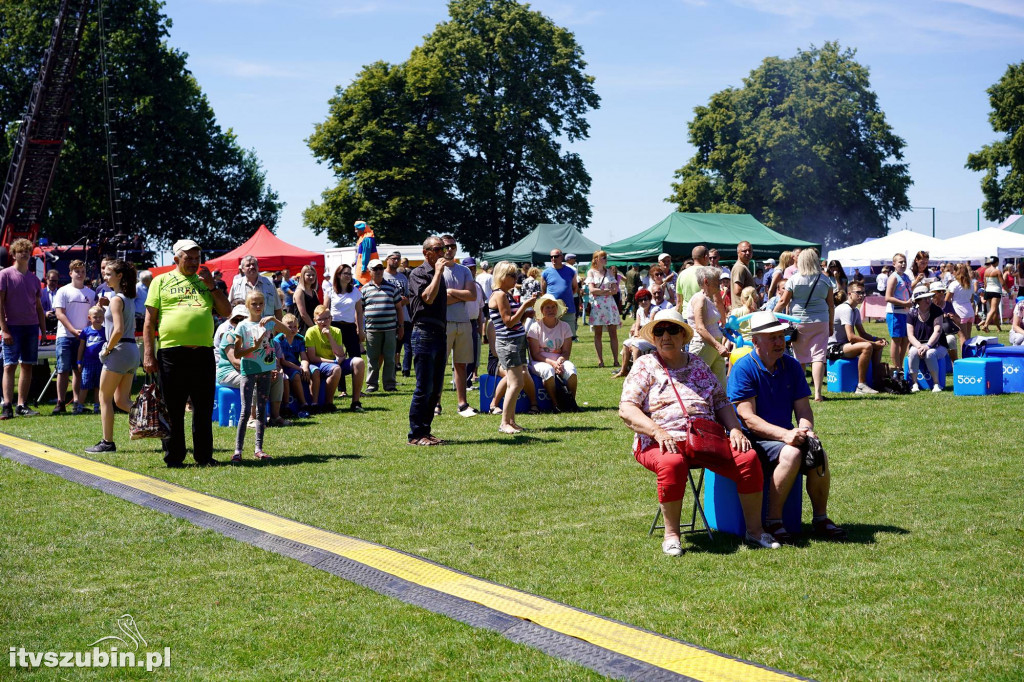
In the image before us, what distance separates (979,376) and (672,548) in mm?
8860

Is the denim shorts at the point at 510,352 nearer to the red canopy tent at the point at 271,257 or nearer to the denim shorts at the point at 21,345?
the denim shorts at the point at 21,345

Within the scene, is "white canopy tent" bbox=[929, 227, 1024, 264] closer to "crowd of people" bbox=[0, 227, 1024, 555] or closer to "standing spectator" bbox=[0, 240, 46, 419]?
"crowd of people" bbox=[0, 227, 1024, 555]

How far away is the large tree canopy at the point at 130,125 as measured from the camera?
42.2m

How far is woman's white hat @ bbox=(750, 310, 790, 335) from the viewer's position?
20.6 feet

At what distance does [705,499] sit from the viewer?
21.5 feet

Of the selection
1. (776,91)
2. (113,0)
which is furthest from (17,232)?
(776,91)

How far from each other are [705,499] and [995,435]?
4.84 metres

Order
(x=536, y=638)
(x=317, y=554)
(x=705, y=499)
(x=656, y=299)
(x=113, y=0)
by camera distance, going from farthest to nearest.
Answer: (x=113, y=0), (x=656, y=299), (x=705, y=499), (x=317, y=554), (x=536, y=638)

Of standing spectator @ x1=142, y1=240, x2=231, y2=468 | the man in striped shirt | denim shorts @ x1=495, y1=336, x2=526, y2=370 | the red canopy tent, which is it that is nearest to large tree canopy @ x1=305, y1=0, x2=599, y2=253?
the red canopy tent

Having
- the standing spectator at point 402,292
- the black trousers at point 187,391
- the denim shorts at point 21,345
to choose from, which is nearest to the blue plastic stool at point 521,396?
the standing spectator at point 402,292

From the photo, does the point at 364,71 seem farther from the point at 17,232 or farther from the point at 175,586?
the point at 175,586

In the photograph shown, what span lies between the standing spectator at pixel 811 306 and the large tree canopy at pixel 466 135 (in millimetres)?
38191

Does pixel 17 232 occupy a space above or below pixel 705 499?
above

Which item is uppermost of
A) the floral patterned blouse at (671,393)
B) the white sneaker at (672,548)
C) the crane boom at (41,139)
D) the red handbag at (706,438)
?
the crane boom at (41,139)
